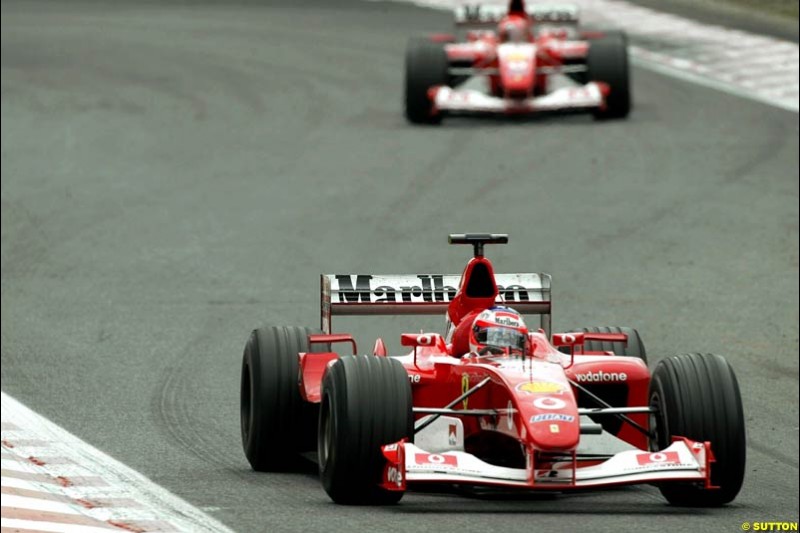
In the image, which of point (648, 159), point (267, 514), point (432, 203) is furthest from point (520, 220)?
point (267, 514)

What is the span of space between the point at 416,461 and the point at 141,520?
1.66 metres

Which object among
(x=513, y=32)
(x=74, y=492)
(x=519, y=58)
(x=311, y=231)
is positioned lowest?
(x=74, y=492)

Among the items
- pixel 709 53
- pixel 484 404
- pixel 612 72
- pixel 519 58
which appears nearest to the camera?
pixel 484 404

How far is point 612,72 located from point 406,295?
1329 centimetres

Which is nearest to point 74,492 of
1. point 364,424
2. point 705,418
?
point 364,424

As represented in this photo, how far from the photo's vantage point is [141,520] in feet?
34.4

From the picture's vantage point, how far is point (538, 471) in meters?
10.1

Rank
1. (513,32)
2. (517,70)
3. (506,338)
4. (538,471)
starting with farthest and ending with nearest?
(513,32), (517,70), (506,338), (538,471)

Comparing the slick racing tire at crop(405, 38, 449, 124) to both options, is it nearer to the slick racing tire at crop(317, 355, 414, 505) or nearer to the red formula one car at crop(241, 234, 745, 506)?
the red formula one car at crop(241, 234, 745, 506)

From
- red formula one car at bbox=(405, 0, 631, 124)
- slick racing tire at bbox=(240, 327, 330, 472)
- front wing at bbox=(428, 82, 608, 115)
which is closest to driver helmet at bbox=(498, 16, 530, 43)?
red formula one car at bbox=(405, 0, 631, 124)

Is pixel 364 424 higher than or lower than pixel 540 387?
lower

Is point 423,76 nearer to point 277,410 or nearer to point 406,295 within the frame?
point 406,295

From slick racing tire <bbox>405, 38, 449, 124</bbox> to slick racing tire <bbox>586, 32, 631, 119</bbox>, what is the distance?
6.79ft

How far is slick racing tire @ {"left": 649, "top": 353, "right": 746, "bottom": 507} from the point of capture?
1048 cm
